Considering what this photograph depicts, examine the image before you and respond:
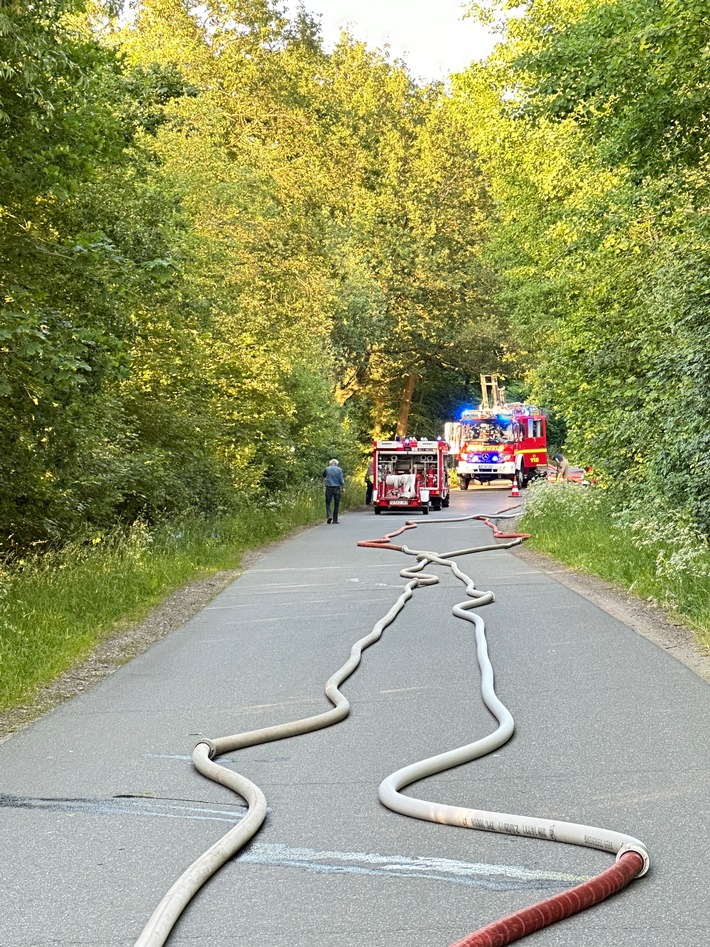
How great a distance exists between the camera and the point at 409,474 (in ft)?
124

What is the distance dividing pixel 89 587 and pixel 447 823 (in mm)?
8929

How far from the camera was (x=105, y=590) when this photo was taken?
44.9 ft

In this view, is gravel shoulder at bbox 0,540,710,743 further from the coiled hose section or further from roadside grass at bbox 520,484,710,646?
the coiled hose section

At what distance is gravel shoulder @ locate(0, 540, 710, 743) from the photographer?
8789mm

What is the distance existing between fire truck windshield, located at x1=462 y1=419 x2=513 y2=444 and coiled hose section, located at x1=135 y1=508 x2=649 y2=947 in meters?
44.0

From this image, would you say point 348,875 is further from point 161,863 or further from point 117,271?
point 117,271

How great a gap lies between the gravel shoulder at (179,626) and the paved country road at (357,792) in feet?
0.79

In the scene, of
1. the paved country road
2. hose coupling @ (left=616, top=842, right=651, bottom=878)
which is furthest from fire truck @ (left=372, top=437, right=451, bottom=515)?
hose coupling @ (left=616, top=842, right=651, bottom=878)

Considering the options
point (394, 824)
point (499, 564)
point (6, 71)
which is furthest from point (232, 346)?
point (394, 824)

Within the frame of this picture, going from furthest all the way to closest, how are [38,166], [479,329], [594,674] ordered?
[479,329], [38,166], [594,674]

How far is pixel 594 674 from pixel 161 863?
5.09 metres

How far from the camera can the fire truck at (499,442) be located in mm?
52719

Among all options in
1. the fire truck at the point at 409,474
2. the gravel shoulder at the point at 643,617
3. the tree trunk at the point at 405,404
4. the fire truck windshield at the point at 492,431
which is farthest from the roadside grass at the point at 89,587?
the tree trunk at the point at 405,404

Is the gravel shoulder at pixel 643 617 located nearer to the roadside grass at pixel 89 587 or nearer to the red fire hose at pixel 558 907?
the red fire hose at pixel 558 907
